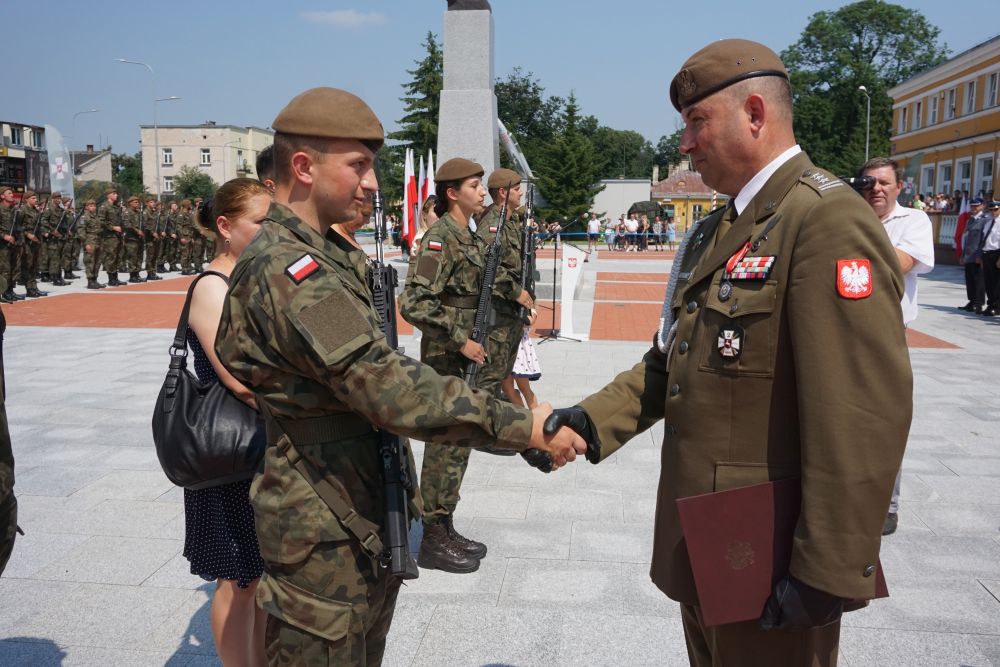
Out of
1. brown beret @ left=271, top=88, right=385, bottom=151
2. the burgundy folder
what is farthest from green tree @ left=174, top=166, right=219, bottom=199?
the burgundy folder

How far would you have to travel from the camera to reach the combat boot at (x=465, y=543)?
4.15 metres

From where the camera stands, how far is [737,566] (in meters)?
1.89

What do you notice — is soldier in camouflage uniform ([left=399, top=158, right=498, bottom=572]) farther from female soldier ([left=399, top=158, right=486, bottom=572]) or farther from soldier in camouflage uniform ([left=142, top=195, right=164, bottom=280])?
soldier in camouflage uniform ([left=142, top=195, right=164, bottom=280])

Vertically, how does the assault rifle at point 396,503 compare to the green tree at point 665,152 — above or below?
below

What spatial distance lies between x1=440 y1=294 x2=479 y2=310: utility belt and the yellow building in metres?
37.2

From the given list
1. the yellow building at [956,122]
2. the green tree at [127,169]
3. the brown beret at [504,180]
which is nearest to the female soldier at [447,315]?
the brown beret at [504,180]

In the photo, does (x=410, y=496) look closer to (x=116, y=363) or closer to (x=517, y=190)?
(x=517, y=190)

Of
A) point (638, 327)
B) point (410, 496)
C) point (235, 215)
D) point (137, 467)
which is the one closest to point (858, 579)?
point (410, 496)

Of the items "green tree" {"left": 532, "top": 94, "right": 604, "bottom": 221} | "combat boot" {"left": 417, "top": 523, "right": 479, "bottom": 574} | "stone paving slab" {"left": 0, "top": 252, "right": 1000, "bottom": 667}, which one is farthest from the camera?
"green tree" {"left": 532, "top": 94, "right": 604, "bottom": 221}

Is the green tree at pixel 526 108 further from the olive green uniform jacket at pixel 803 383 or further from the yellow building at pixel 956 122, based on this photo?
the olive green uniform jacket at pixel 803 383

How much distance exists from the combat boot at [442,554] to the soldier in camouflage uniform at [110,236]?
17806 millimetres

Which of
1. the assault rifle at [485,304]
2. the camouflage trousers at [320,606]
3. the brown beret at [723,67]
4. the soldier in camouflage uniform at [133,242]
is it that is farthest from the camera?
the soldier in camouflage uniform at [133,242]

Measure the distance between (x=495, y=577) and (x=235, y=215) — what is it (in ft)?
6.96

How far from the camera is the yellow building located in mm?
40406
